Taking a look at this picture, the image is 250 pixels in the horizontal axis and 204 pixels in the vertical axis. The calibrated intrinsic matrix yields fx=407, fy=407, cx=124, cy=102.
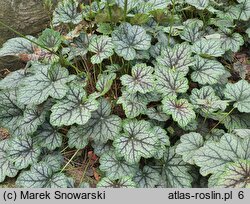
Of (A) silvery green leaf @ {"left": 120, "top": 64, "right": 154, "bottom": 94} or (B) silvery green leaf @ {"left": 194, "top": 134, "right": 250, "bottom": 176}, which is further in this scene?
(A) silvery green leaf @ {"left": 120, "top": 64, "right": 154, "bottom": 94}

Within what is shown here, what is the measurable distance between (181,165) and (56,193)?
0.92 meters

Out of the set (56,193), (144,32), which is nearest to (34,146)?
(56,193)

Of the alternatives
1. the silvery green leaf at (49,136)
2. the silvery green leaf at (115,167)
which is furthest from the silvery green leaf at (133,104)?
the silvery green leaf at (49,136)

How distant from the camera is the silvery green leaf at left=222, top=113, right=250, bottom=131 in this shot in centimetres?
312

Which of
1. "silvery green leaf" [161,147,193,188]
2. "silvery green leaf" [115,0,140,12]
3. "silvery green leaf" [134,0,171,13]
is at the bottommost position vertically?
"silvery green leaf" [161,147,193,188]

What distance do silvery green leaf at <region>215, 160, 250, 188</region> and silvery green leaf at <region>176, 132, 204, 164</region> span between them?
0.40 meters

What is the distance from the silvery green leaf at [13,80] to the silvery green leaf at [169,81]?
1.13 meters

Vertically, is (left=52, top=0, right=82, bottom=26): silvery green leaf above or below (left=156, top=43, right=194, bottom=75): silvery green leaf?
above

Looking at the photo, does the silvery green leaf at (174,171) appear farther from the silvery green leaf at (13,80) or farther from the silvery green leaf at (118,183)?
the silvery green leaf at (13,80)

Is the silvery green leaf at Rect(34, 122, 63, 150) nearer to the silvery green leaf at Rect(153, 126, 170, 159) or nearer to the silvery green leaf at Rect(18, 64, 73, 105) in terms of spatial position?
the silvery green leaf at Rect(18, 64, 73, 105)

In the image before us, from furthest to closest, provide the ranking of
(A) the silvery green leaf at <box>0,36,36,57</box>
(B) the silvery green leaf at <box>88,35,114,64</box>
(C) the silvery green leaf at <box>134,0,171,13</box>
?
(C) the silvery green leaf at <box>134,0,171,13</box> → (A) the silvery green leaf at <box>0,36,36,57</box> → (B) the silvery green leaf at <box>88,35,114,64</box>

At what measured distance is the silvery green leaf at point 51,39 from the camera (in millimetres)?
3180

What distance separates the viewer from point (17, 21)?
358 cm

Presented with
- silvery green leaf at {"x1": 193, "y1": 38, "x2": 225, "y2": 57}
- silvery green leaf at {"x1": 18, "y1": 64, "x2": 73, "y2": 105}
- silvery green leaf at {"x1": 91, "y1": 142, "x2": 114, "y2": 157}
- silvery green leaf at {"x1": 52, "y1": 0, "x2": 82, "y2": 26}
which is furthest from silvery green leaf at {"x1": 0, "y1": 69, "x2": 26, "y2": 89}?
silvery green leaf at {"x1": 193, "y1": 38, "x2": 225, "y2": 57}
